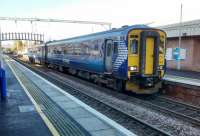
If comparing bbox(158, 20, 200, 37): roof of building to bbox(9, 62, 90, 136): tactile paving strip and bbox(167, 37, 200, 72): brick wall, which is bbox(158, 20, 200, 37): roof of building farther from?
bbox(9, 62, 90, 136): tactile paving strip

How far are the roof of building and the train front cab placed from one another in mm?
16500

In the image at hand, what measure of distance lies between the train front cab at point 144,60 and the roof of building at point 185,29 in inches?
650

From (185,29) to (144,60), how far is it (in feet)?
62.9

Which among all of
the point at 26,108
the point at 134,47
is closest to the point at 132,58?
the point at 134,47

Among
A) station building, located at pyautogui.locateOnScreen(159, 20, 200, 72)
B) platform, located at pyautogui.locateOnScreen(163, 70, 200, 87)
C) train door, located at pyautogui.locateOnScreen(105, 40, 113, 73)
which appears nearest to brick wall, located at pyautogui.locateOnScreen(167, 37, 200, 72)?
station building, located at pyautogui.locateOnScreen(159, 20, 200, 72)

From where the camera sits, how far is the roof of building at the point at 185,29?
1169 inches

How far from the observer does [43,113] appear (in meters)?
9.49

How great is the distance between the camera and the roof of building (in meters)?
29.7

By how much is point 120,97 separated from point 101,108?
271 centimetres

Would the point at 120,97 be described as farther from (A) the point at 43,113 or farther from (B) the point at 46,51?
(B) the point at 46,51

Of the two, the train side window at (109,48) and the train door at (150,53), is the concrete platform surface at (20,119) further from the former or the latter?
the train door at (150,53)

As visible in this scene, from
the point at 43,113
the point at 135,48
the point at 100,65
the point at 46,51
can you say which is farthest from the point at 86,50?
the point at 46,51

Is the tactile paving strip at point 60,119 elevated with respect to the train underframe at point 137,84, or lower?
lower

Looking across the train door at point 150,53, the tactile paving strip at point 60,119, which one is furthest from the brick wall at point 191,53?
the tactile paving strip at point 60,119
